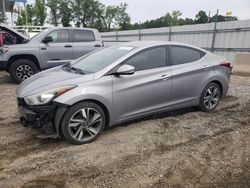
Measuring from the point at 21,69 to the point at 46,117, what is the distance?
528 cm

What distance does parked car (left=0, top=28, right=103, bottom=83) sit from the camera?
345 inches

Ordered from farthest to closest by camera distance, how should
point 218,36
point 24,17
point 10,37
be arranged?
point 24,17 < point 218,36 < point 10,37

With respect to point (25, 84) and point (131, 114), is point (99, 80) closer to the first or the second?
point (131, 114)

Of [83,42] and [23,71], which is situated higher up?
[83,42]

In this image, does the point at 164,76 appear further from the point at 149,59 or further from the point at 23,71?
the point at 23,71

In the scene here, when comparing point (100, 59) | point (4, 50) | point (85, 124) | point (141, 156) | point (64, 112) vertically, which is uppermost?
point (100, 59)

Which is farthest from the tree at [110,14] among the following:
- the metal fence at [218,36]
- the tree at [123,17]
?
the metal fence at [218,36]

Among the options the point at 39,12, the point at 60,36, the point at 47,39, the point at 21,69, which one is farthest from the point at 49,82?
the point at 39,12

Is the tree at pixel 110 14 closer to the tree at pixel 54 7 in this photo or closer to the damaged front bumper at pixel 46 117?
the tree at pixel 54 7

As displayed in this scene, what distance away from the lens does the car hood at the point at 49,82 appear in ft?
14.3

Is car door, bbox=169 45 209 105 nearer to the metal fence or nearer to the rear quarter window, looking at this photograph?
the rear quarter window

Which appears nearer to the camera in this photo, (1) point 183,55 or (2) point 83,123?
(2) point 83,123

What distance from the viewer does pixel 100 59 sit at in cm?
517

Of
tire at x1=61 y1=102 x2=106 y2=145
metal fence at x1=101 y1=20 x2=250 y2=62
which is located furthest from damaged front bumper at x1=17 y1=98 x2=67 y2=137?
metal fence at x1=101 y1=20 x2=250 y2=62
